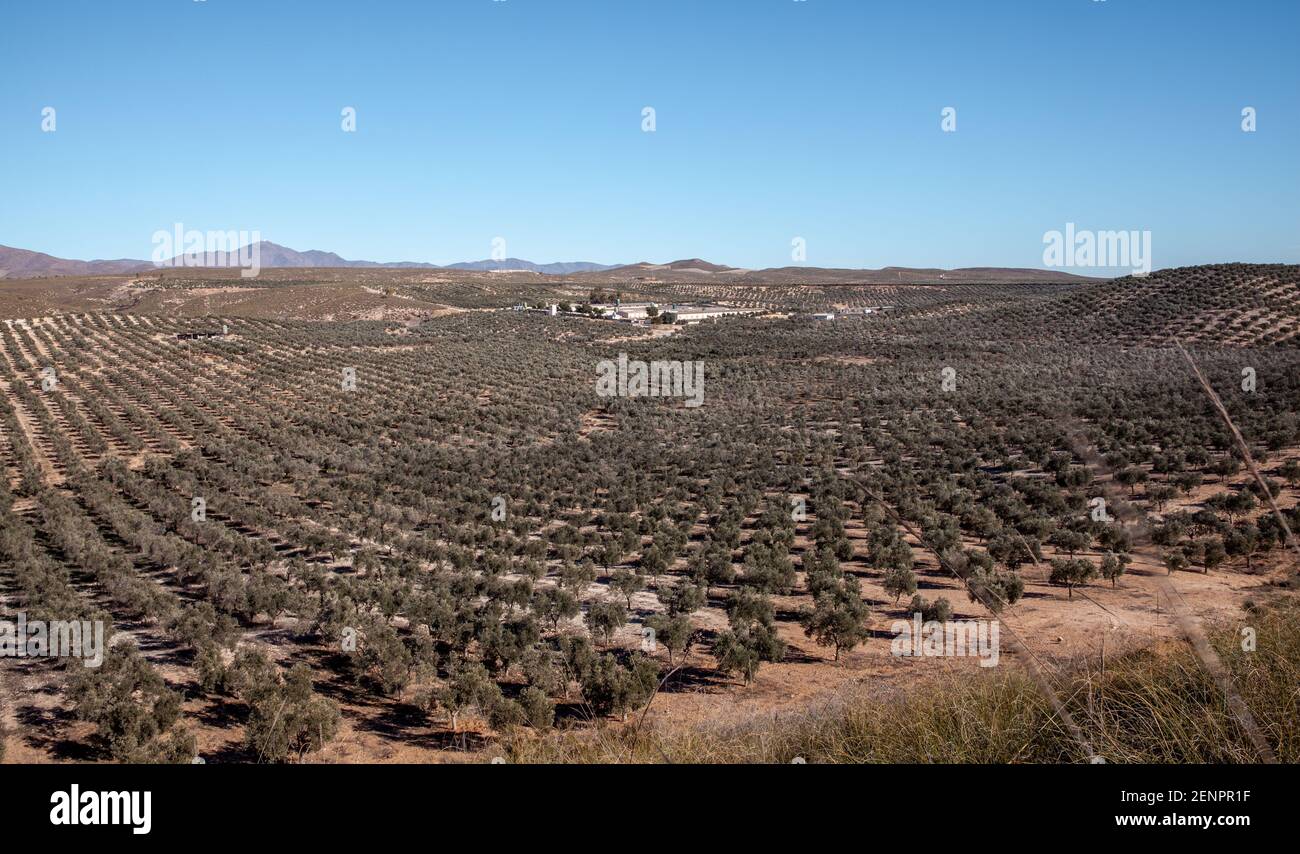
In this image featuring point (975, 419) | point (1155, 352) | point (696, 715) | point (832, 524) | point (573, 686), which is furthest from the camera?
point (1155, 352)

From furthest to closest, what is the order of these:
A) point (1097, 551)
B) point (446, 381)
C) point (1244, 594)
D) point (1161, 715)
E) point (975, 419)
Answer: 1. point (446, 381)
2. point (975, 419)
3. point (1097, 551)
4. point (1244, 594)
5. point (1161, 715)

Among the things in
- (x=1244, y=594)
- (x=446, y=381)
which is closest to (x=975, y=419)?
(x=1244, y=594)

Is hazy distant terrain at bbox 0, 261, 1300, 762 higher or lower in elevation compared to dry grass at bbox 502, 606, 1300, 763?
lower

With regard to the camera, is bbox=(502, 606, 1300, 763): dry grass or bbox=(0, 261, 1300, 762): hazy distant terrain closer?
bbox=(502, 606, 1300, 763): dry grass

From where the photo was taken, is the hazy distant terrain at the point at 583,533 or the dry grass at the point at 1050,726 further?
the hazy distant terrain at the point at 583,533

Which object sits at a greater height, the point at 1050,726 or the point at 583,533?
the point at 1050,726

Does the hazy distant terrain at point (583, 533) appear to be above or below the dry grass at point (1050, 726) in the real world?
below

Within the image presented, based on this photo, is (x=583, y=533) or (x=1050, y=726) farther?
(x=583, y=533)
